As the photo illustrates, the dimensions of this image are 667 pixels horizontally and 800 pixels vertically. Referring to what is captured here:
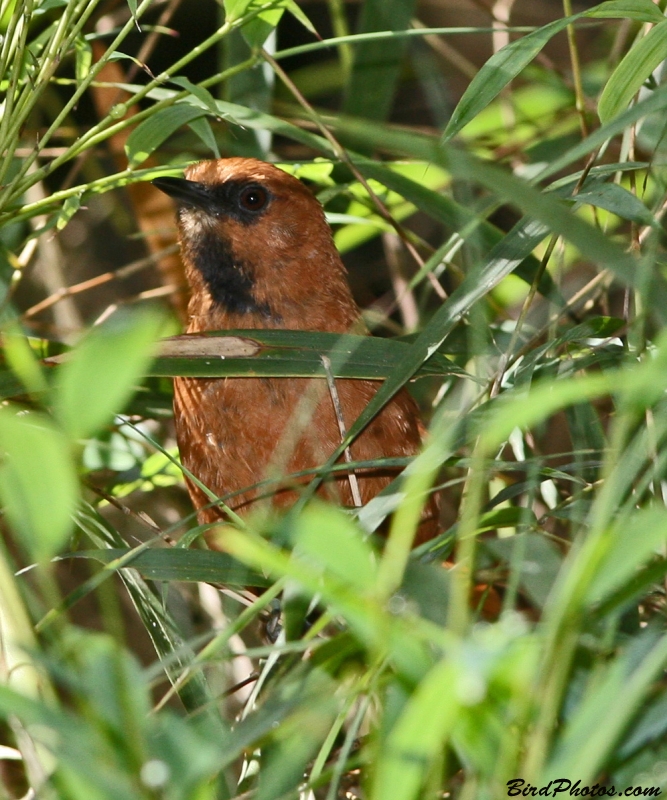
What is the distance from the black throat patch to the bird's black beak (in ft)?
0.28

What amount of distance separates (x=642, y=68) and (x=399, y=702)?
107 cm

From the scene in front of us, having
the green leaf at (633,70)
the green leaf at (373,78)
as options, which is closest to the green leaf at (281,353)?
the green leaf at (633,70)

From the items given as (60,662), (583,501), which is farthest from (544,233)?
(60,662)

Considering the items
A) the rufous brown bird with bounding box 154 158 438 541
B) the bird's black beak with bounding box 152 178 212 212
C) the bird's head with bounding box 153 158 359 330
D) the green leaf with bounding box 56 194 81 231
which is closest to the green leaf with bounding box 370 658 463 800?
the rufous brown bird with bounding box 154 158 438 541

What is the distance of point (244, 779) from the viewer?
64.6 inches

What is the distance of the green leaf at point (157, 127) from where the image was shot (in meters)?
2.00

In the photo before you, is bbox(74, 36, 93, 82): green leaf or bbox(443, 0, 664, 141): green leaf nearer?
bbox(443, 0, 664, 141): green leaf

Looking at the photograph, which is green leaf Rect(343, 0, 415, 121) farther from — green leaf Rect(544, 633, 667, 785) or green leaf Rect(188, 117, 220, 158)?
green leaf Rect(544, 633, 667, 785)

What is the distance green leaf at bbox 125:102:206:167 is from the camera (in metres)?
2.00

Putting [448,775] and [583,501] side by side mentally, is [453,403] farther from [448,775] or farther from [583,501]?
[448,775]

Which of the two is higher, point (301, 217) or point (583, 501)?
point (301, 217)

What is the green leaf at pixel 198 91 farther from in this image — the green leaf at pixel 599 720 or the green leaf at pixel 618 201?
the green leaf at pixel 599 720

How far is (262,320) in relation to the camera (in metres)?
2.55

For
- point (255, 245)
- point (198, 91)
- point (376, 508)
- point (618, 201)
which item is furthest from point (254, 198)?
point (376, 508)
